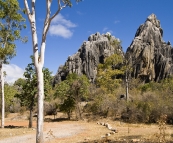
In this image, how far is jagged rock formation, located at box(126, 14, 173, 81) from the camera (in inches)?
2594

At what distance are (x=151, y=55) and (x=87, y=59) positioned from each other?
67.8 ft

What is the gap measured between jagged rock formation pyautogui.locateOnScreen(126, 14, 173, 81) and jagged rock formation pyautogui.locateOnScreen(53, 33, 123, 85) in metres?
9.24

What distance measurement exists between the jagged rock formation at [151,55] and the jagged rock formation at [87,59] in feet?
30.3

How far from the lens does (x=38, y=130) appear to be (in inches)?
282

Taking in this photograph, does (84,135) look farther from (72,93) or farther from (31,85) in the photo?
(72,93)

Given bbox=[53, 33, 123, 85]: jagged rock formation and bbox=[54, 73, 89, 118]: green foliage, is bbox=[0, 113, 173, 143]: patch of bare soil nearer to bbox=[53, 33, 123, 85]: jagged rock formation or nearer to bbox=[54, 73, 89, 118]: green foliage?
bbox=[54, 73, 89, 118]: green foliage

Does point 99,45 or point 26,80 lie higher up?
point 99,45

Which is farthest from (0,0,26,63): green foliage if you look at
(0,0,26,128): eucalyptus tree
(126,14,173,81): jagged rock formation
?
(126,14,173,81): jagged rock formation

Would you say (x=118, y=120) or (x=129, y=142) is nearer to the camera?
(x=129, y=142)

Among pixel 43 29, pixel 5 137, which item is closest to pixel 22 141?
pixel 5 137

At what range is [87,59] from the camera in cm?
7088

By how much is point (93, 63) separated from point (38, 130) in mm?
63822

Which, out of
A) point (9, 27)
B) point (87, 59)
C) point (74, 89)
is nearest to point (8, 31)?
point (9, 27)

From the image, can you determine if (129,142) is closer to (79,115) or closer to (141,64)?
(79,115)
